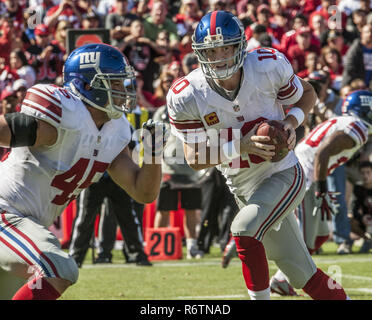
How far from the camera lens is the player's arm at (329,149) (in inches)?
240

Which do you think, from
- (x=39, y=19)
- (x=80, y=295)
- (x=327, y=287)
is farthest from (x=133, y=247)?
(x=39, y=19)

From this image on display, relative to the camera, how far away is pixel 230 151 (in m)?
4.22

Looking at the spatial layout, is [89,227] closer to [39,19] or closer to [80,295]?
[80,295]

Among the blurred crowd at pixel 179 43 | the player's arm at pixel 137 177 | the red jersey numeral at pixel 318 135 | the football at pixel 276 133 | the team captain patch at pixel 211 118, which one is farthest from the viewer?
the blurred crowd at pixel 179 43

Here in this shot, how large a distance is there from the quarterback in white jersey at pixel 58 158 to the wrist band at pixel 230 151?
406mm

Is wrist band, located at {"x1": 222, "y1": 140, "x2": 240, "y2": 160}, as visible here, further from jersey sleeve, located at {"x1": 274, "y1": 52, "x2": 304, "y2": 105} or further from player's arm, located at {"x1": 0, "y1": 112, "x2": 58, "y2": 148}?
player's arm, located at {"x1": 0, "y1": 112, "x2": 58, "y2": 148}

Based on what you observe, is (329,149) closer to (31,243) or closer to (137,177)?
(137,177)

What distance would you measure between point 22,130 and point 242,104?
4.38 feet

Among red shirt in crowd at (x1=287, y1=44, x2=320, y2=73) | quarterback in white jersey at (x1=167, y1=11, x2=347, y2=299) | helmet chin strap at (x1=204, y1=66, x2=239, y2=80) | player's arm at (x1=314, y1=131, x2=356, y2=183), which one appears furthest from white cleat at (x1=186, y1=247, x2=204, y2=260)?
helmet chin strap at (x1=204, y1=66, x2=239, y2=80)

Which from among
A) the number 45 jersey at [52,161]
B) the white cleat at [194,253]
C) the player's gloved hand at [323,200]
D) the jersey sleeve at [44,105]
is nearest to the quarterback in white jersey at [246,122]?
the number 45 jersey at [52,161]

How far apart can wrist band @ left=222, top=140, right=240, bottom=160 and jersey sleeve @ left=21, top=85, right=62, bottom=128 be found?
0.96 m

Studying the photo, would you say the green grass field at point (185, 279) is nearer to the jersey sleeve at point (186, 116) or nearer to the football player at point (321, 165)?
the football player at point (321, 165)

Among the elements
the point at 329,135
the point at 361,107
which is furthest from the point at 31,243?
the point at 361,107
